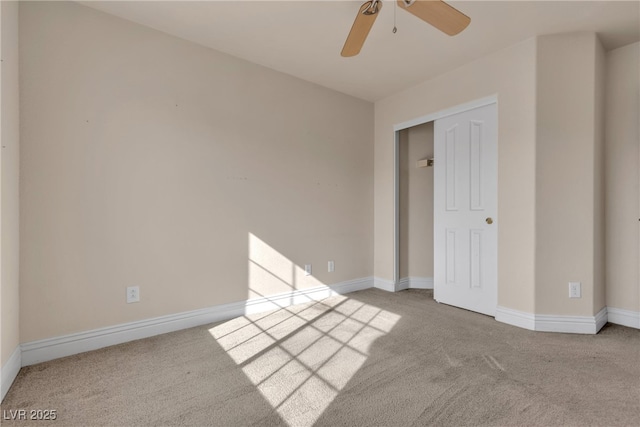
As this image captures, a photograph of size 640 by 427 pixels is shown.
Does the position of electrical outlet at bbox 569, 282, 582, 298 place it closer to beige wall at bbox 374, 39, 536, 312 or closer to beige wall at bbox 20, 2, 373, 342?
beige wall at bbox 374, 39, 536, 312

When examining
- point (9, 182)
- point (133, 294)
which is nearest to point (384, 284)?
point (133, 294)

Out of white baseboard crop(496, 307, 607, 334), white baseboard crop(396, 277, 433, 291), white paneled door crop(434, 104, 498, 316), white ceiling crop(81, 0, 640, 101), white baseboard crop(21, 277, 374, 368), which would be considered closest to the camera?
white baseboard crop(21, 277, 374, 368)

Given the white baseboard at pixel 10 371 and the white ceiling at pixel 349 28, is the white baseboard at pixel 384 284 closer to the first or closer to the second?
the white ceiling at pixel 349 28

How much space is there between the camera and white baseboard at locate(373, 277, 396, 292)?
151 inches

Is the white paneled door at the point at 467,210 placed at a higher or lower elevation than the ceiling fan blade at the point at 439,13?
lower

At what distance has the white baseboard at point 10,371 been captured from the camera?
1.64 meters

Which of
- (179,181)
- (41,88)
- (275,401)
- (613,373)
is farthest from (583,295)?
(41,88)

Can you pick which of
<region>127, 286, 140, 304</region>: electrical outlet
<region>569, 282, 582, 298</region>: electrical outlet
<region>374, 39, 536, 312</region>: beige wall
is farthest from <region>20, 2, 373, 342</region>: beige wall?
<region>569, 282, 582, 298</region>: electrical outlet

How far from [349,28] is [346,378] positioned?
8.34 ft

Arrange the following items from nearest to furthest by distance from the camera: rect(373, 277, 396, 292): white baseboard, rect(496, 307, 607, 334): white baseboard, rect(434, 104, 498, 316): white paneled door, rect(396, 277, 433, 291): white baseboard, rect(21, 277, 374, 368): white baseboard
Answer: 1. rect(21, 277, 374, 368): white baseboard
2. rect(496, 307, 607, 334): white baseboard
3. rect(434, 104, 498, 316): white paneled door
4. rect(373, 277, 396, 292): white baseboard
5. rect(396, 277, 433, 291): white baseboard

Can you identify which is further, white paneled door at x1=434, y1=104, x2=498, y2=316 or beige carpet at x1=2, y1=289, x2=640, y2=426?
white paneled door at x1=434, y1=104, x2=498, y2=316

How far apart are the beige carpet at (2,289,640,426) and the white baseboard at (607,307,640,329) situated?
12cm

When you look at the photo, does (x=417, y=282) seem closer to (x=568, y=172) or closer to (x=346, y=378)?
(x=568, y=172)

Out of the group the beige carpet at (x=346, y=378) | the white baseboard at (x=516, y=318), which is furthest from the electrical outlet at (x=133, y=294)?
the white baseboard at (x=516, y=318)
